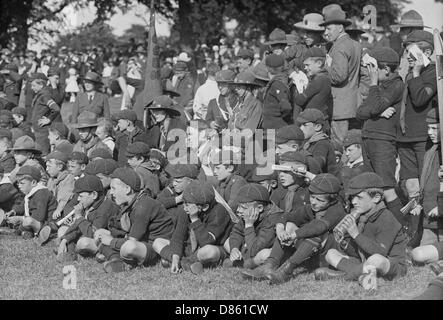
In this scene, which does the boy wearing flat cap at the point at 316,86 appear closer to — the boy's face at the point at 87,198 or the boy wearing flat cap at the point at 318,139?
the boy wearing flat cap at the point at 318,139

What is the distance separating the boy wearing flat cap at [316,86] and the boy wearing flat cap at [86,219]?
2.73 m

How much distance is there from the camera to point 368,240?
24.2 ft

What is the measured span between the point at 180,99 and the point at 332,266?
9.24 meters

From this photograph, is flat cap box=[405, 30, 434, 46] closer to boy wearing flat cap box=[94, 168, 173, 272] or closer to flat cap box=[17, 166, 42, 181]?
boy wearing flat cap box=[94, 168, 173, 272]

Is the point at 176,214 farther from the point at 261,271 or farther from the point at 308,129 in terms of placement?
the point at 308,129

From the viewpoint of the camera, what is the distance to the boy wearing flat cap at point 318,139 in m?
9.24

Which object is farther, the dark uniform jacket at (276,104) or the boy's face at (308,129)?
the dark uniform jacket at (276,104)

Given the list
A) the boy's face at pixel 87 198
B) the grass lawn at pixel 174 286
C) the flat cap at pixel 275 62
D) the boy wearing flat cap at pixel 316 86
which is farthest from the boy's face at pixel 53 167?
the boy wearing flat cap at pixel 316 86

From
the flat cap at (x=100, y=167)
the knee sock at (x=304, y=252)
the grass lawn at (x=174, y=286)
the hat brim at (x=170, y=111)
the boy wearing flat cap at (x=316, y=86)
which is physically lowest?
the grass lawn at (x=174, y=286)

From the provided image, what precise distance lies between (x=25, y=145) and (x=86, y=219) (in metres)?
3.11

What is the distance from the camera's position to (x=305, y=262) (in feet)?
26.2

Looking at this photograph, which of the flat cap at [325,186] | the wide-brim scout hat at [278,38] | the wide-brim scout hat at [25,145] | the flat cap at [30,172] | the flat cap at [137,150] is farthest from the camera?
the wide-brim scout hat at [278,38]

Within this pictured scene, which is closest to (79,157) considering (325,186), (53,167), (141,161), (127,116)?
(53,167)

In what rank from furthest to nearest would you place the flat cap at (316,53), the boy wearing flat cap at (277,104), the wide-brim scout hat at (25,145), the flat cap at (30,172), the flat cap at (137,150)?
1. the wide-brim scout hat at (25,145)
2. the flat cap at (30,172)
3. the boy wearing flat cap at (277,104)
4. the flat cap at (137,150)
5. the flat cap at (316,53)
